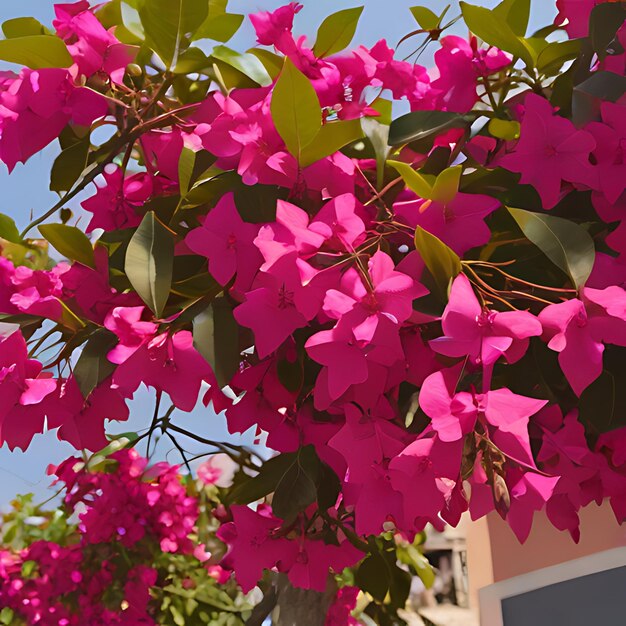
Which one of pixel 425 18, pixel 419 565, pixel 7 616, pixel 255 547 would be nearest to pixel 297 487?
pixel 255 547

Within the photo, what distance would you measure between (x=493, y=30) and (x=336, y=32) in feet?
0.41

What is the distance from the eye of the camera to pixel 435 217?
51 centimetres

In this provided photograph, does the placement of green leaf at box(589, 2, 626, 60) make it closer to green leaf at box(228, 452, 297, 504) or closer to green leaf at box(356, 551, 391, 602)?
green leaf at box(228, 452, 297, 504)

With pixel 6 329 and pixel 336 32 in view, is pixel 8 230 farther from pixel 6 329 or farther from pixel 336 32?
pixel 336 32

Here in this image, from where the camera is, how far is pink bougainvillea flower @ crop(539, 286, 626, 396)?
1.48 ft

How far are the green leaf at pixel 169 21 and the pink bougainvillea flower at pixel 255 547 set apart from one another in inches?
15.2

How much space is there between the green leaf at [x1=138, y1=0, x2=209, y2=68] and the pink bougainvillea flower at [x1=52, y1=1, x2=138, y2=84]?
1.5 inches

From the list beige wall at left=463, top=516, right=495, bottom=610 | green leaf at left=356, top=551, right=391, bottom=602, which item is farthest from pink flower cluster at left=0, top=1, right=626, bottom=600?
beige wall at left=463, top=516, right=495, bottom=610

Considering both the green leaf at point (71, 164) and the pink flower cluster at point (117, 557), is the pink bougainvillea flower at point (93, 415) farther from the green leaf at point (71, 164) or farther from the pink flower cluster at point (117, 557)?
the pink flower cluster at point (117, 557)

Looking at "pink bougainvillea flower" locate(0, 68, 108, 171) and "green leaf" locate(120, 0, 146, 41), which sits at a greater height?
"green leaf" locate(120, 0, 146, 41)

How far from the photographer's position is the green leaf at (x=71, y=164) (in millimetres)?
653

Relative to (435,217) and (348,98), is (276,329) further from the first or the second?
(348,98)

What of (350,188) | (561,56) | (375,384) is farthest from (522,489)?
(561,56)

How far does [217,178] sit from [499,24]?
0.24 m
